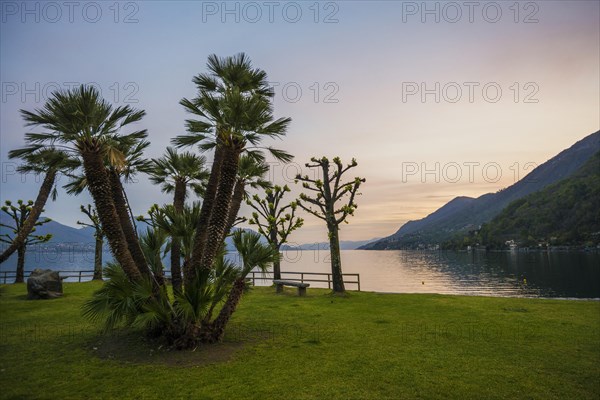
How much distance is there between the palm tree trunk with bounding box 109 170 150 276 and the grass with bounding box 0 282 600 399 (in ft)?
8.15

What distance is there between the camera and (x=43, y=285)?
2139 centimetres

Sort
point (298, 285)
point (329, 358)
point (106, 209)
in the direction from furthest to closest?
point (298, 285) < point (106, 209) < point (329, 358)

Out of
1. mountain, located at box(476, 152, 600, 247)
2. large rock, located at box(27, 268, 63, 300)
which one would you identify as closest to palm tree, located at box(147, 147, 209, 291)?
large rock, located at box(27, 268, 63, 300)

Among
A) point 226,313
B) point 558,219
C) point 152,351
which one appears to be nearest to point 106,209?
point 152,351

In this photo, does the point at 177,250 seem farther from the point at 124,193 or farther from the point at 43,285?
the point at 43,285

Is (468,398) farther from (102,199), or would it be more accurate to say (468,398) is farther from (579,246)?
(579,246)

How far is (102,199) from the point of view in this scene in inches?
394

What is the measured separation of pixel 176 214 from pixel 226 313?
11.6 ft

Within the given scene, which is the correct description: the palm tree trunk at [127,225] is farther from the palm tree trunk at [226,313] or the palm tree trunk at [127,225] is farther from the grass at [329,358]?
the palm tree trunk at [226,313]

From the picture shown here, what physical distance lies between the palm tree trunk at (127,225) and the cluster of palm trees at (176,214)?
0.03m

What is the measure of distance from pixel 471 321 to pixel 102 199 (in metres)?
14.0

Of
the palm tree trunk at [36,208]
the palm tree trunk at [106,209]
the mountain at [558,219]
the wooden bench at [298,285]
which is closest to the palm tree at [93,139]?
the palm tree trunk at [106,209]

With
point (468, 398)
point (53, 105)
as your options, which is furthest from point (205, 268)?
point (468, 398)

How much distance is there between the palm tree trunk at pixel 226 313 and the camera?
10.9m
